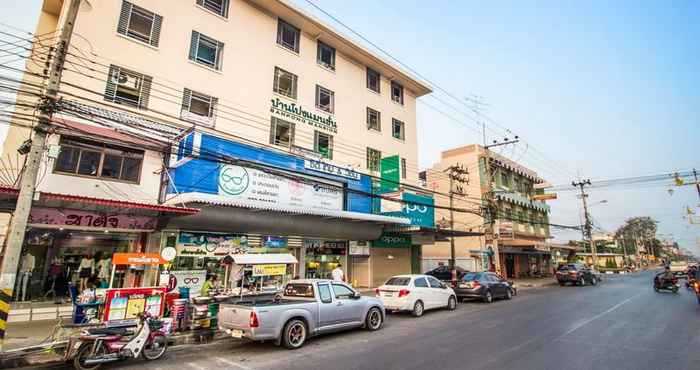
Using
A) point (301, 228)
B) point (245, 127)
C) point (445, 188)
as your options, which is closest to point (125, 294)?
point (301, 228)

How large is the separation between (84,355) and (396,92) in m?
25.7

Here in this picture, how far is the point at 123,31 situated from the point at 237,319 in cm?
1333

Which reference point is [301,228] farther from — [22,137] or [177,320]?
[22,137]

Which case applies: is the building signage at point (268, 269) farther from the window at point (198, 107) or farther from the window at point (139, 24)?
the window at point (139, 24)

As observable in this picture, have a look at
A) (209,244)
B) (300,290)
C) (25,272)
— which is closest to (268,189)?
(209,244)

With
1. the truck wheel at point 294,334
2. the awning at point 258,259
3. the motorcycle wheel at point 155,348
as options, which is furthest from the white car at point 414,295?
the motorcycle wheel at point 155,348

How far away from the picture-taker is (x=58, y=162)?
39.5 feet

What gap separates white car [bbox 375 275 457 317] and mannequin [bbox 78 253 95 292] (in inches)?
451

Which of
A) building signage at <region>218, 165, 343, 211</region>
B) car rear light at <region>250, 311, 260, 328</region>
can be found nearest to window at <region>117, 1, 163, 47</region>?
building signage at <region>218, 165, 343, 211</region>

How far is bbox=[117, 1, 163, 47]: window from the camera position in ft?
46.7

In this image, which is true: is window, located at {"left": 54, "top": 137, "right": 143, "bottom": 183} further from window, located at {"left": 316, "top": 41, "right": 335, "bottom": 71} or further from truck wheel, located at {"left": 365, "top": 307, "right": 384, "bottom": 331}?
window, located at {"left": 316, "top": 41, "right": 335, "bottom": 71}

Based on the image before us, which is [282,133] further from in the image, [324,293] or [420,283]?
[324,293]

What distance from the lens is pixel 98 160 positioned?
13.0m

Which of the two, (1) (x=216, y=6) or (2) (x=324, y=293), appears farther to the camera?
(1) (x=216, y=6)
